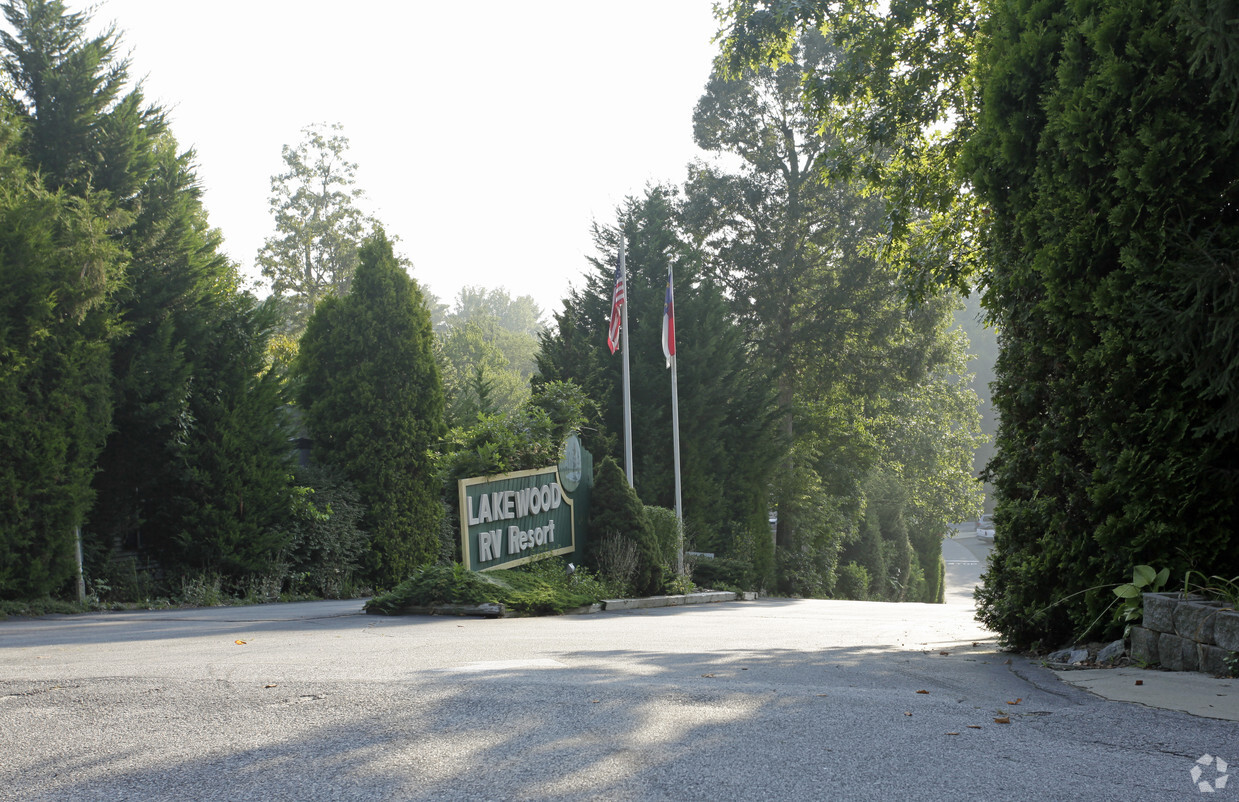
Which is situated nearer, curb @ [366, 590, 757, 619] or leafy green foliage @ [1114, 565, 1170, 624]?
leafy green foliage @ [1114, 565, 1170, 624]

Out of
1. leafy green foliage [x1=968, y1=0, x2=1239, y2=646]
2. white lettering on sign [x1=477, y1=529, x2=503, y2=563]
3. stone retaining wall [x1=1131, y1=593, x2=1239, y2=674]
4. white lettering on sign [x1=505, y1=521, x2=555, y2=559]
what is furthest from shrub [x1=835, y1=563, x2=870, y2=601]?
stone retaining wall [x1=1131, y1=593, x2=1239, y2=674]

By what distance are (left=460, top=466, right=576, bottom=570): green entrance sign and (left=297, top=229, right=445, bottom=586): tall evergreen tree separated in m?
4.75

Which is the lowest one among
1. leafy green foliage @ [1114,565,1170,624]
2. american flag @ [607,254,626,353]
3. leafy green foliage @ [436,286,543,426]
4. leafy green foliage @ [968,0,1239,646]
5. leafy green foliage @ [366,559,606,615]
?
leafy green foliage @ [366,559,606,615]

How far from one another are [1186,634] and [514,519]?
10.5 m

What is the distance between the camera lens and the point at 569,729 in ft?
14.1

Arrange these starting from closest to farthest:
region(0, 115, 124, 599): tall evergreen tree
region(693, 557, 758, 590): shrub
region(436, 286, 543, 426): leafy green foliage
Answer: region(0, 115, 124, 599): tall evergreen tree
region(693, 557, 758, 590): shrub
region(436, 286, 543, 426): leafy green foliage

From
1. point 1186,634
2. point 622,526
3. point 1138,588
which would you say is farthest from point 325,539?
point 1186,634

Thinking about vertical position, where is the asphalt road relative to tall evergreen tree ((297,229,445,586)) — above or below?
below

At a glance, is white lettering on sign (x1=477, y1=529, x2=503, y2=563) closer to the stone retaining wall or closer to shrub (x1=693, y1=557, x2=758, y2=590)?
shrub (x1=693, y1=557, x2=758, y2=590)

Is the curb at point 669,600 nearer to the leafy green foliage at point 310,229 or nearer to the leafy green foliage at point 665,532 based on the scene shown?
the leafy green foliage at point 665,532

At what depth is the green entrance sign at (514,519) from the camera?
13750 millimetres

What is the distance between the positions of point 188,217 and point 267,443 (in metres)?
4.66

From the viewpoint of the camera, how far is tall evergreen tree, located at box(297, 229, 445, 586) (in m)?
19.8

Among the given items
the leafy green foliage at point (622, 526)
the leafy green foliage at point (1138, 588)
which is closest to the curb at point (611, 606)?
the leafy green foliage at point (622, 526)
